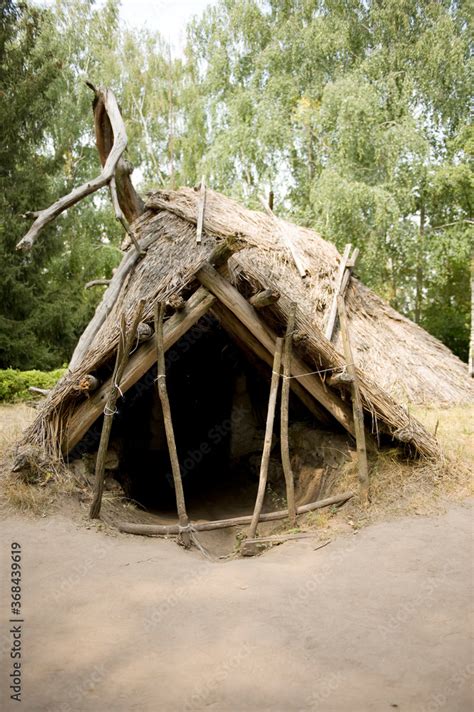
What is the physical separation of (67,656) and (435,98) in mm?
17083

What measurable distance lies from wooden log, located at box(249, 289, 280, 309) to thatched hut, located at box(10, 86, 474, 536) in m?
0.01

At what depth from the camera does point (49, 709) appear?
2496mm

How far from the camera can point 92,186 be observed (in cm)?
598

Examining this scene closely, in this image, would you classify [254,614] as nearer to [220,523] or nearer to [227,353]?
[220,523]

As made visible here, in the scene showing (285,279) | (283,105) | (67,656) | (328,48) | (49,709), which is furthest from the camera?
(283,105)

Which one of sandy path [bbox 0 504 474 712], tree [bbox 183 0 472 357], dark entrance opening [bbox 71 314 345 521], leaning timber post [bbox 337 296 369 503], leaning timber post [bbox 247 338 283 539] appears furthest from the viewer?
tree [bbox 183 0 472 357]

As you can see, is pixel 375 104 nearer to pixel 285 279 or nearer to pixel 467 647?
pixel 285 279

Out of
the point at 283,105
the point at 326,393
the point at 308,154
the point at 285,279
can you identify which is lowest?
the point at 326,393

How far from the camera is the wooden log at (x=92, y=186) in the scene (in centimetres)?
499

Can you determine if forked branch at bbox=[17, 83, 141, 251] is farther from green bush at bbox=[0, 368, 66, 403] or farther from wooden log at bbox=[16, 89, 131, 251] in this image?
green bush at bbox=[0, 368, 66, 403]

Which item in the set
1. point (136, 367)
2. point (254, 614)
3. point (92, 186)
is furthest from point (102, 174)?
point (254, 614)

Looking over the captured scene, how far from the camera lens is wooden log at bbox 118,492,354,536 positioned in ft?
16.0

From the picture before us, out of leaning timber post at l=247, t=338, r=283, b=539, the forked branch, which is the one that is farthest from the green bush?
leaning timber post at l=247, t=338, r=283, b=539

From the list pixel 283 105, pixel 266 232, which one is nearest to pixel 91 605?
pixel 266 232
